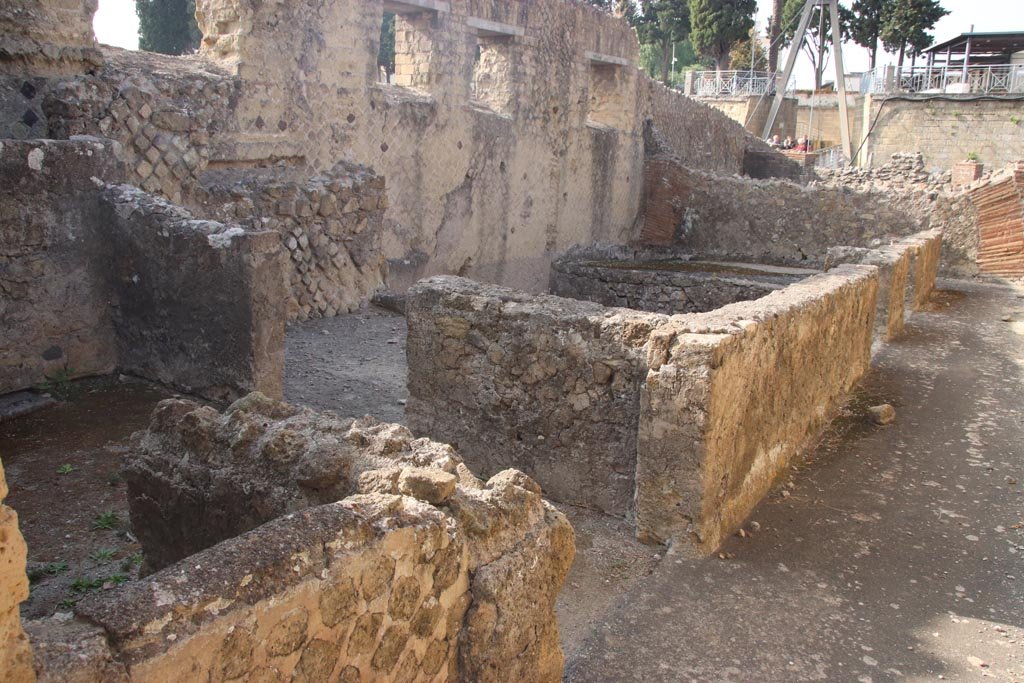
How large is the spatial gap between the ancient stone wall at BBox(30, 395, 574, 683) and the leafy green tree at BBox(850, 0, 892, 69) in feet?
133

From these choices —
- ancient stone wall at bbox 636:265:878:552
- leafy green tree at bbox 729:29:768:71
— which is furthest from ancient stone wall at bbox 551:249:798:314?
leafy green tree at bbox 729:29:768:71

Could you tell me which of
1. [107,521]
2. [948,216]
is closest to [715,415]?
[107,521]

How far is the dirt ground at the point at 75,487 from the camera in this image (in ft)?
11.4

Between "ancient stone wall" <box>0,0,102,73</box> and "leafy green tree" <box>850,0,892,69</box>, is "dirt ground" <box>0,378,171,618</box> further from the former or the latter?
"leafy green tree" <box>850,0,892,69</box>

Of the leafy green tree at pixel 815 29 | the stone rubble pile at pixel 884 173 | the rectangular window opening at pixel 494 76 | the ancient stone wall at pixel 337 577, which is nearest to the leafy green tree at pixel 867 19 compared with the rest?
the leafy green tree at pixel 815 29

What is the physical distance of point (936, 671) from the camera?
10.5 ft

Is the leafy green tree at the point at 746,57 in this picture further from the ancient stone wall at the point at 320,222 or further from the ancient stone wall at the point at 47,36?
the ancient stone wall at the point at 47,36

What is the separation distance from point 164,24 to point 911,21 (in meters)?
30.0

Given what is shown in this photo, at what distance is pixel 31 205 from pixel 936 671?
535 cm

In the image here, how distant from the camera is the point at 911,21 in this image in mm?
37562

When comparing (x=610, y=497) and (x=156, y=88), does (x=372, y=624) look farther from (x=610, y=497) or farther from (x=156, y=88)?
(x=156, y=88)

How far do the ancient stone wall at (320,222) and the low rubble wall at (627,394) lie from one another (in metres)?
3.30

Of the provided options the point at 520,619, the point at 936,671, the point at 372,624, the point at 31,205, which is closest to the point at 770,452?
the point at 936,671

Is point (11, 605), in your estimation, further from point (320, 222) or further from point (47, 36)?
point (320, 222)
